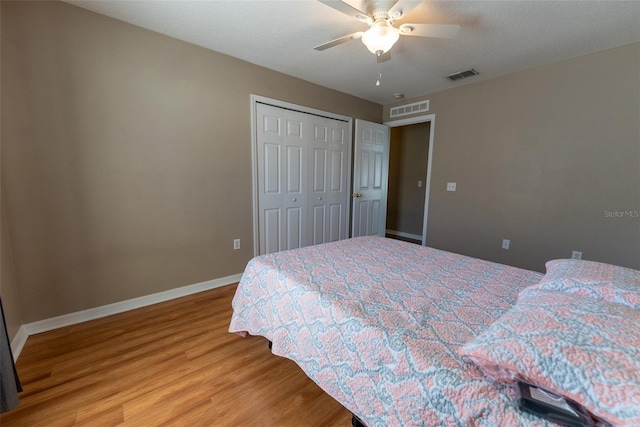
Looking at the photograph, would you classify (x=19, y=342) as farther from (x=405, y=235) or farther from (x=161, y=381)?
(x=405, y=235)

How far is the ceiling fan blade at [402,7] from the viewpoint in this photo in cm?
143

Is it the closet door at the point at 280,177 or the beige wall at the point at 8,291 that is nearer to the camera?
the beige wall at the point at 8,291

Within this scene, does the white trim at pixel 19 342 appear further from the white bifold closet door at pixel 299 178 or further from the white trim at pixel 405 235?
the white trim at pixel 405 235

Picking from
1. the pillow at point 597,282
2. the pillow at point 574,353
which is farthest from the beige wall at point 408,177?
the pillow at point 574,353

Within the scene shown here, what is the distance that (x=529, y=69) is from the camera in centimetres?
272

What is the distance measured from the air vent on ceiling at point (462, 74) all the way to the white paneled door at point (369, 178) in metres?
1.21

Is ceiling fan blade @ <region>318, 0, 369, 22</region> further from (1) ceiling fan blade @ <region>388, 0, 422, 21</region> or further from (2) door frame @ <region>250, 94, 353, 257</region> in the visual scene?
(2) door frame @ <region>250, 94, 353, 257</region>

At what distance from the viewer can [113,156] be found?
2.06 metres

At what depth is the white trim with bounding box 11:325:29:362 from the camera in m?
1.61

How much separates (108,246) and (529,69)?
4.48m

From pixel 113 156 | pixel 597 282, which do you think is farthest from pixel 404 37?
pixel 113 156

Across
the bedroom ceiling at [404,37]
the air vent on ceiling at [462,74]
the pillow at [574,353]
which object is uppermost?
the air vent on ceiling at [462,74]

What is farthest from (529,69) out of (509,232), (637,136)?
(509,232)

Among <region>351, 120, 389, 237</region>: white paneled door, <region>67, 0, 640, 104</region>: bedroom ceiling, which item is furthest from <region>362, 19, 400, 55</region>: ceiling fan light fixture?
<region>351, 120, 389, 237</region>: white paneled door
